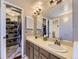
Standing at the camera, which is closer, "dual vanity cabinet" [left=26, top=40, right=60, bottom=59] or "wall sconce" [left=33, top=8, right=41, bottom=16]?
"dual vanity cabinet" [left=26, top=40, right=60, bottom=59]

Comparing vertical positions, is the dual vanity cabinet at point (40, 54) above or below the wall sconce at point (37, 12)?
below

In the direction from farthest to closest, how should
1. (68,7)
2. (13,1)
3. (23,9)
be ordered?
(23,9) < (13,1) < (68,7)

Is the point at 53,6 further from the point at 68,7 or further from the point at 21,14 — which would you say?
the point at 21,14

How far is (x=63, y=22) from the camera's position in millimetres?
2355

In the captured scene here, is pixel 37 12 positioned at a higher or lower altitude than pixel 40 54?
higher

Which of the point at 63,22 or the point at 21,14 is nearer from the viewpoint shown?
the point at 63,22

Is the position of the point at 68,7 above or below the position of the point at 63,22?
above

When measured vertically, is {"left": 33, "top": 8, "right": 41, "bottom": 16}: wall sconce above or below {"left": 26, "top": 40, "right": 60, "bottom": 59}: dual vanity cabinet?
above

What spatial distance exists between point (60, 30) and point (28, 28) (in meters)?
2.07

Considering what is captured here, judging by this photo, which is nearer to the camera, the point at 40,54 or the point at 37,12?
the point at 40,54


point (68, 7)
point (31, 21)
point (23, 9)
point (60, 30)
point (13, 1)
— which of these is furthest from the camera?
point (31, 21)

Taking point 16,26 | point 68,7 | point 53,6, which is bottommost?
point 16,26

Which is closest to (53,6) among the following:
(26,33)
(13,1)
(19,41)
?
(13,1)

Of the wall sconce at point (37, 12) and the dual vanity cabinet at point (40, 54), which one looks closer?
the dual vanity cabinet at point (40, 54)
